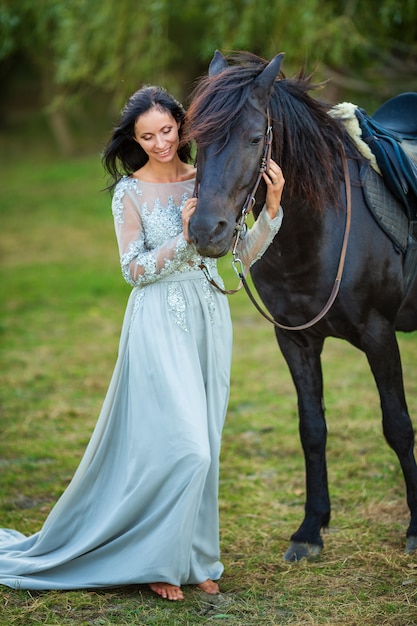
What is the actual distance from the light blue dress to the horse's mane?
218 mm

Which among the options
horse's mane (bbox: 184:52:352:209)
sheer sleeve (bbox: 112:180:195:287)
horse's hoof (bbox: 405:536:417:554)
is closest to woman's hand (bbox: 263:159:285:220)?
horse's mane (bbox: 184:52:352:209)

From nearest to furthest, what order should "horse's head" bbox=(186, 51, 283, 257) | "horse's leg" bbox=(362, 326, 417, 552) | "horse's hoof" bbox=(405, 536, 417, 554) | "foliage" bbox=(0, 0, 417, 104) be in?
"horse's head" bbox=(186, 51, 283, 257) < "horse's leg" bbox=(362, 326, 417, 552) < "horse's hoof" bbox=(405, 536, 417, 554) < "foliage" bbox=(0, 0, 417, 104)

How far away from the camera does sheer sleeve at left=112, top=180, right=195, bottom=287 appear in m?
2.85

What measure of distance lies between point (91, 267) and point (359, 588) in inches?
319

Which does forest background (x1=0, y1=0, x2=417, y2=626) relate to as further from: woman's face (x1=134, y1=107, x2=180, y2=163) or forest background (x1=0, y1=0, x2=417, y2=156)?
woman's face (x1=134, y1=107, x2=180, y2=163)

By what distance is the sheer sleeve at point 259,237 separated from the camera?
2908 millimetres

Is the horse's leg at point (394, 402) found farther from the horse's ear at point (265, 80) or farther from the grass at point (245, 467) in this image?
the horse's ear at point (265, 80)

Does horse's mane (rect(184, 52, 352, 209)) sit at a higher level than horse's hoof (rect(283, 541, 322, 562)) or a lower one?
higher

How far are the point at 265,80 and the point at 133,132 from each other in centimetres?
59

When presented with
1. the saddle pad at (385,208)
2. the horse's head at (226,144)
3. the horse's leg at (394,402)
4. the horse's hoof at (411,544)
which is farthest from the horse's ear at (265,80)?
the horse's hoof at (411,544)

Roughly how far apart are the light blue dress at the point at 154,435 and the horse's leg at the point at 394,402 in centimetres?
61

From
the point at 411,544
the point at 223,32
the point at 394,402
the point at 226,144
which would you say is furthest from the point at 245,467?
the point at 223,32

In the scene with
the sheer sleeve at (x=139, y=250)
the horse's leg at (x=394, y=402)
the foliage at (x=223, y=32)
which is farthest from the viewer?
the foliage at (x=223, y=32)

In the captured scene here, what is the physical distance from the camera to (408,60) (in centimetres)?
791
